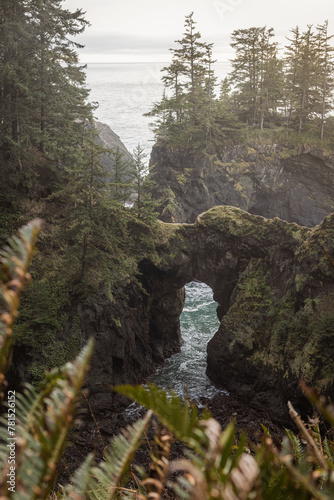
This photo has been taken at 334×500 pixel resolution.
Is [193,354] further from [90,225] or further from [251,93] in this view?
[251,93]

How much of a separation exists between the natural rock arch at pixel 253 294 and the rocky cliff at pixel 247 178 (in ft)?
48.7

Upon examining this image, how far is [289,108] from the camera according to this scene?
127ft

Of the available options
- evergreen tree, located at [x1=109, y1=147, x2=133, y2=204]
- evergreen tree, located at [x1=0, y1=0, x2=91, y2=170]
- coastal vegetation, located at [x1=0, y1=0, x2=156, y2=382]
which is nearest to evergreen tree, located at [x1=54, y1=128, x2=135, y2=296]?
coastal vegetation, located at [x1=0, y1=0, x2=156, y2=382]

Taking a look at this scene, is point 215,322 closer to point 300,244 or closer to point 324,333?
point 300,244

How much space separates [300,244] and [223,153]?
22.1 m

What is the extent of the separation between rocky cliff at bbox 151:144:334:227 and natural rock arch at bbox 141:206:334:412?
14855 millimetres

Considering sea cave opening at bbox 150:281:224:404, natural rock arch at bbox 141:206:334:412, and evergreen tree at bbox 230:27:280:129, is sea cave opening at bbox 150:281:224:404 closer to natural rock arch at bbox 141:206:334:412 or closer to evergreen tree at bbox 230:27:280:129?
natural rock arch at bbox 141:206:334:412

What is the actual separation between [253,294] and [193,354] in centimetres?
638

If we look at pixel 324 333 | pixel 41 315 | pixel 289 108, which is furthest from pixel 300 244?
pixel 289 108

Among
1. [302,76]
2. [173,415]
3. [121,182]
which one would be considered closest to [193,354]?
[121,182]

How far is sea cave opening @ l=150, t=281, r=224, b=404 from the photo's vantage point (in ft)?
59.1

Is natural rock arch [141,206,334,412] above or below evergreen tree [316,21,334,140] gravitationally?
below

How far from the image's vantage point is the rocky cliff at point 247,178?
1427 inches

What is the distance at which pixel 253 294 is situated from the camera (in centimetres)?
1841
